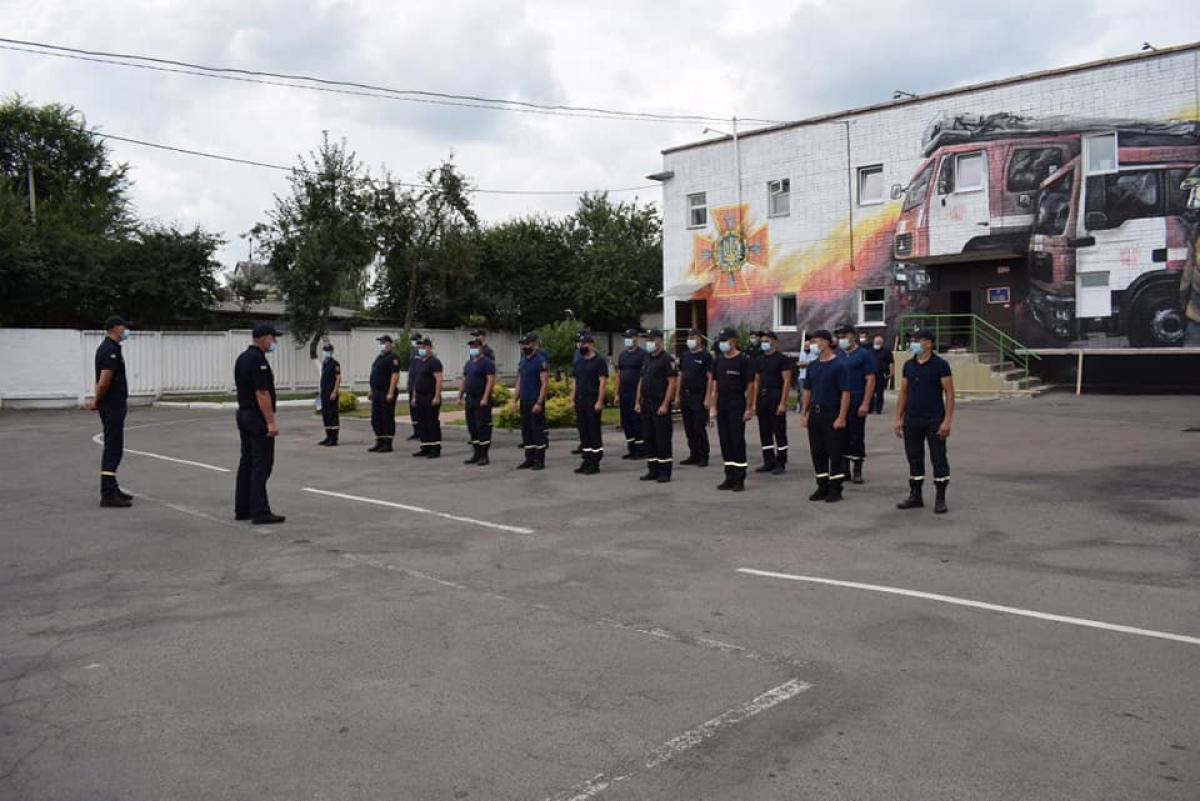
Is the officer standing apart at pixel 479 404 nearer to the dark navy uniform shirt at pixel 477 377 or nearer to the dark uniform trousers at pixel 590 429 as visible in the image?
the dark navy uniform shirt at pixel 477 377

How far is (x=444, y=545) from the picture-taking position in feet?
28.7

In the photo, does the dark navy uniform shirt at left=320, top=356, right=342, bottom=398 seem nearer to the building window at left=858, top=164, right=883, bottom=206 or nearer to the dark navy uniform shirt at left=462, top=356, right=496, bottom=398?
the dark navy uniform shirt at left=462, top=356, right=496, bottom=398

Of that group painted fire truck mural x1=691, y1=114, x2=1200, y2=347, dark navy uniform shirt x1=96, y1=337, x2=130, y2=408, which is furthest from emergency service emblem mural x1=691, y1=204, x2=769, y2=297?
dark navy uniform shirt x1=96, y1=337, x2=130, y2=408

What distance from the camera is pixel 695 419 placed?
46.3ft

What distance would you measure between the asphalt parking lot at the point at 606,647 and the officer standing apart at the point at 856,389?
0.95 meters

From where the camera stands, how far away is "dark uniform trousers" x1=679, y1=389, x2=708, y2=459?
14.0 meters

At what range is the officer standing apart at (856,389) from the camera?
11602mm

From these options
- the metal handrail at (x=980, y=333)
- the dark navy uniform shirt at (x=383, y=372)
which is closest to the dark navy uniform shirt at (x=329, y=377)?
the dark navy uniform shirt at (x=383, y=372)

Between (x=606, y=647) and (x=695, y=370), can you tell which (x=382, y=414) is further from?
(x=606, y=647)

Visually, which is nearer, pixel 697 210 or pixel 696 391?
pixel 696 391

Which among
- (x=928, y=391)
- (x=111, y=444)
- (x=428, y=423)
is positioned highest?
A: (x=928, y=391)

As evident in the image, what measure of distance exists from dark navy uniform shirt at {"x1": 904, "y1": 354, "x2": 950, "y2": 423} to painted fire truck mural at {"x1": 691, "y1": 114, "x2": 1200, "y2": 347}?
1719cm

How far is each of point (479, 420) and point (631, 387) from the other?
2394mm

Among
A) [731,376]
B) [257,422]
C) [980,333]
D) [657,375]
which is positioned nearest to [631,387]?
[657,375]
